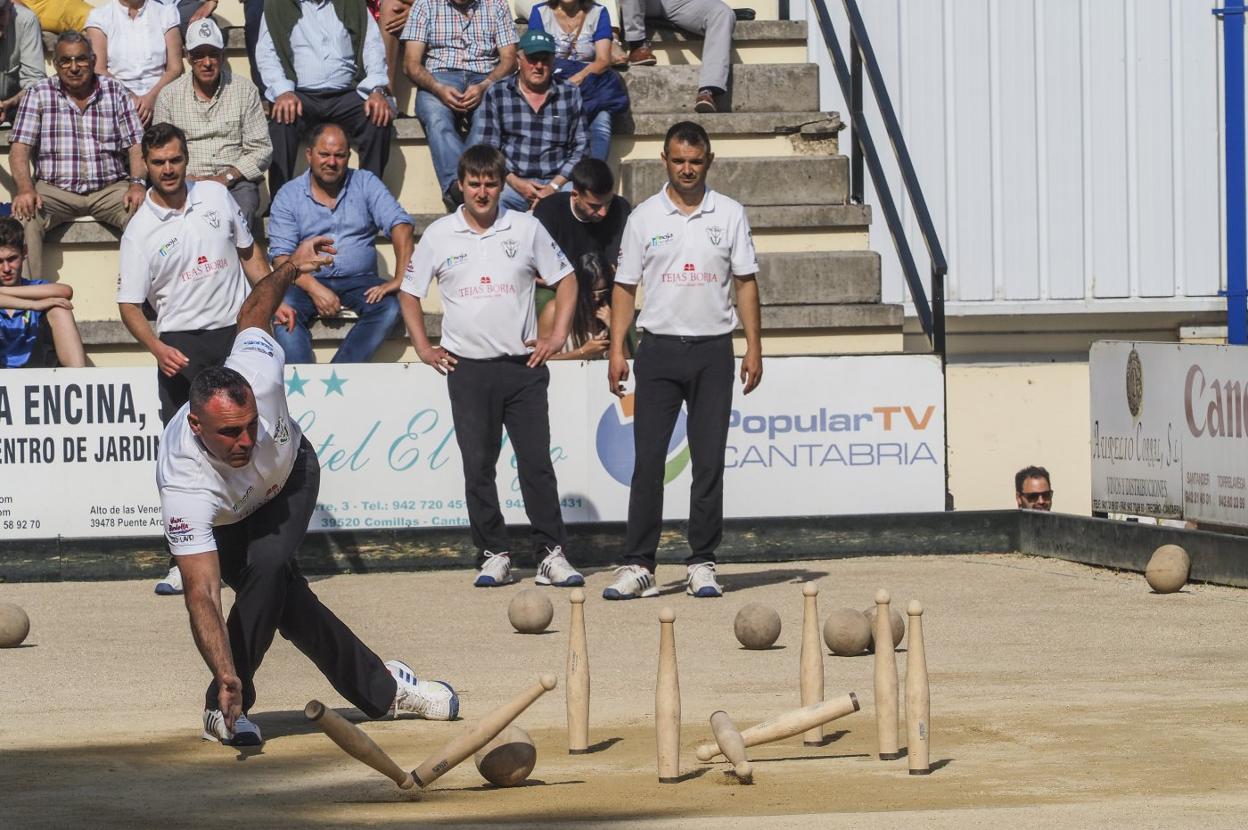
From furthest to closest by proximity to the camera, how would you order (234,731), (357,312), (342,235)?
(357,312) → (342,235) → (234,731)

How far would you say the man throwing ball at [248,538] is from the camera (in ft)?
21.1

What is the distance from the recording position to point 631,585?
34.5 feet

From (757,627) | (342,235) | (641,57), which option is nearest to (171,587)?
(342,235)

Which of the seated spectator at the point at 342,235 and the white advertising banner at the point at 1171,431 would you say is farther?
the seated spectator at the point at 342,235

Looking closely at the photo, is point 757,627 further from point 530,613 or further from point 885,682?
point 885,682

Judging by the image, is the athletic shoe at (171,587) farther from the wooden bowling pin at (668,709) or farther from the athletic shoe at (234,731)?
the wooden bowling pin at (668,709)

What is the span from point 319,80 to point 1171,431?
652 cm

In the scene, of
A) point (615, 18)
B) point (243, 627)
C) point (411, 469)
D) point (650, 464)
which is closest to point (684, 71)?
point (615, 18)

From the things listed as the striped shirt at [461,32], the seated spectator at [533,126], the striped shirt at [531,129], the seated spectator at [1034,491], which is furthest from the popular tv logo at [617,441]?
the striped shirt at [461,32]

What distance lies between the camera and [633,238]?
1039cm

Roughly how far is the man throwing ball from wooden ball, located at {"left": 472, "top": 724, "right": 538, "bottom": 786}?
2.76 ft

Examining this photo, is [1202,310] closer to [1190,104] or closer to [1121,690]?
[1190,104]

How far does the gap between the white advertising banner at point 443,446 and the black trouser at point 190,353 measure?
1243 mm

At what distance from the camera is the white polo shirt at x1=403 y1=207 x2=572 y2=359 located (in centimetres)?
1078
